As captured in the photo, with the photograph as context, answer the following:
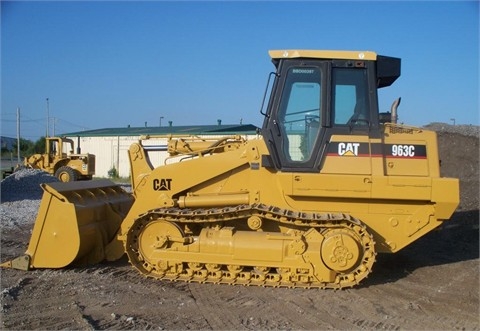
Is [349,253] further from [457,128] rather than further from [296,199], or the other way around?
[457,128]

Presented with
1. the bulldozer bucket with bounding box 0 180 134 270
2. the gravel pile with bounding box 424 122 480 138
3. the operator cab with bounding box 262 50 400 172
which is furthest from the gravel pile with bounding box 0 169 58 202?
the gravel pile with bounding box 424 122 480 138

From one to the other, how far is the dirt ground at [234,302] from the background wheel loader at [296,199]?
0.32 metres

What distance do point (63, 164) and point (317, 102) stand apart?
2068 centimetres

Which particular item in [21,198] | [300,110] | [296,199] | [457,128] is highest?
[457,128]

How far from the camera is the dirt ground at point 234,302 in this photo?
17.6 feet

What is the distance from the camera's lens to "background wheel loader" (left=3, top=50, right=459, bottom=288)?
6.62 m

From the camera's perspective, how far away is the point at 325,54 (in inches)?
271

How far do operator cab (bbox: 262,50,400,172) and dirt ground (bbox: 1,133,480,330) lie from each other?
1.80 meters

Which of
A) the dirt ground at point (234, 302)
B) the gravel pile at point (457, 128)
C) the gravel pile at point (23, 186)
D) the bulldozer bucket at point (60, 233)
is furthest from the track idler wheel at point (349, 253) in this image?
the gravel pile at point (23, 186)

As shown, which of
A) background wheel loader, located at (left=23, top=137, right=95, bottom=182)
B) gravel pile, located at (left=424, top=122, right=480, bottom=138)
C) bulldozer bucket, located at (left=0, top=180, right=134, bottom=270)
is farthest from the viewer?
background wheel loader, located at (left=23, top=137, right=95, bottom=182)

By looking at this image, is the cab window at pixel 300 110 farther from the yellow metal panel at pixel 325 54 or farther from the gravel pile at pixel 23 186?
the gravel pile at pixel 23 186

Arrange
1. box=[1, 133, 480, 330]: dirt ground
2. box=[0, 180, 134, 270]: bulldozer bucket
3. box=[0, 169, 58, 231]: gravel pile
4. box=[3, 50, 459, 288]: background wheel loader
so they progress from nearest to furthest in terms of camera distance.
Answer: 1. box=[1, 133, 480, 330]: dirt ground
2. box=[3, 50, 459, 288]: background wheel loader
3. box=[0, 180, 134, 270]: bulldozer bucket
4. box=[0, 169, 58, 231]: gravel pile

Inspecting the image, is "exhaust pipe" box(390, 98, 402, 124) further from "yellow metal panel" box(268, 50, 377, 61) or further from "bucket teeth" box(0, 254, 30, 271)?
"bucket teeth" box(0, 254, 30, 271)

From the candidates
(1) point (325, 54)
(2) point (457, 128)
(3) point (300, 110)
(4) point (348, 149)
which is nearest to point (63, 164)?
(2) point (457, 128)
